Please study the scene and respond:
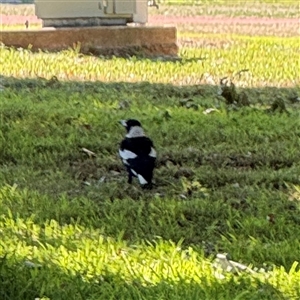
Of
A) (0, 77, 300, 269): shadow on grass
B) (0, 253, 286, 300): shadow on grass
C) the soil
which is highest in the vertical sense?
(0, 253, 286, 300): shadow on grass

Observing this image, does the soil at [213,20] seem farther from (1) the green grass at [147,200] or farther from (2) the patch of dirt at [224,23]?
(1) the green grass at [147,200]

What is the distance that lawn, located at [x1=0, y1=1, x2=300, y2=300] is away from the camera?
3.66m

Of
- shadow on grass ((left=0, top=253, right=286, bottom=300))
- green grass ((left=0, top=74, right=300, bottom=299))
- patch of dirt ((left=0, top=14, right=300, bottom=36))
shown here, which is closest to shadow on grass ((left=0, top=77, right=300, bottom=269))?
green grass ((left=0, top=74, right=300, bottom=299))

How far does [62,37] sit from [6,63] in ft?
5.42

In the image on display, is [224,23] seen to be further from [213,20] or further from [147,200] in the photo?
[147,200]

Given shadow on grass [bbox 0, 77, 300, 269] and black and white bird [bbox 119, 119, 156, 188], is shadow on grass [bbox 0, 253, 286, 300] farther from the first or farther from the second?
black and white bird [bbox 119, 119, 156, 188]

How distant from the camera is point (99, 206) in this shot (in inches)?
190

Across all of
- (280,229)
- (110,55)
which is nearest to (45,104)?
(280,229)

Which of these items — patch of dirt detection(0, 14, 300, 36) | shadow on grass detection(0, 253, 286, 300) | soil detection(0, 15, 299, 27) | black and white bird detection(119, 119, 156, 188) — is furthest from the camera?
soil detection(0, 15, 299, 27)

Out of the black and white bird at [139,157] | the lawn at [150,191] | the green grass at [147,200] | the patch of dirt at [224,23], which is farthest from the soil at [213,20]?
the black and white bird at [139,157]

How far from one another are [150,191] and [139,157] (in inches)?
8.6

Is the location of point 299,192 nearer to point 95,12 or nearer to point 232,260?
point 232,260

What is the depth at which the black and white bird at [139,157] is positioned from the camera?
5113 mm

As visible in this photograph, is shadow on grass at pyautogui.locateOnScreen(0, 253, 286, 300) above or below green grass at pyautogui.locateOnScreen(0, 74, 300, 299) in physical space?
above
